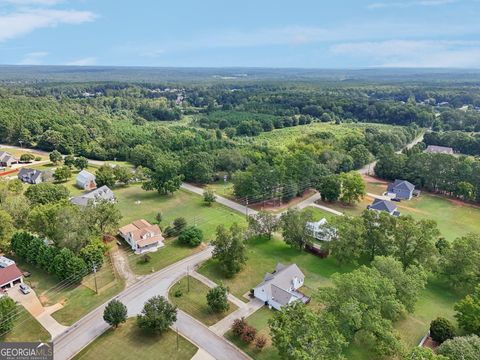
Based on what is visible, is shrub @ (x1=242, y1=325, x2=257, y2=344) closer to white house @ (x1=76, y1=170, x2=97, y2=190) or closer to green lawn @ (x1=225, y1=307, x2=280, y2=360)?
green lawn @ (x1=225, y1=307, x2=280, y2=360)

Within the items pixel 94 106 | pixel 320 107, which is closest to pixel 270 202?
pixel 320 107

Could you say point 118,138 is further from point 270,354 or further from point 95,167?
point 270,354

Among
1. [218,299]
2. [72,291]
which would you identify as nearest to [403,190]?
[218,299]

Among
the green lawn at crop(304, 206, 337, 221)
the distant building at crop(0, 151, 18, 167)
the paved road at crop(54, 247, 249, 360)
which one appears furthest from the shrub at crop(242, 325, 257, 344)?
the distant building at crop(0, 151, 18, 167)

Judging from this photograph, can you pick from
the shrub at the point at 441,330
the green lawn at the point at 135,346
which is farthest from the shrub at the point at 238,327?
the shrub at the point at 441,330

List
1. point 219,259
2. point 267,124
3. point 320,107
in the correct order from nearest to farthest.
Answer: point 219,259 → point 267,124 → point 320,107

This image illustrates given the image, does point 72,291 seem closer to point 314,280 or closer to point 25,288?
point 25,288

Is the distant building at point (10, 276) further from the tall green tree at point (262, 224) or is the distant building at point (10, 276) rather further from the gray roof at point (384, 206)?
the gray roof at point (384, 206)
